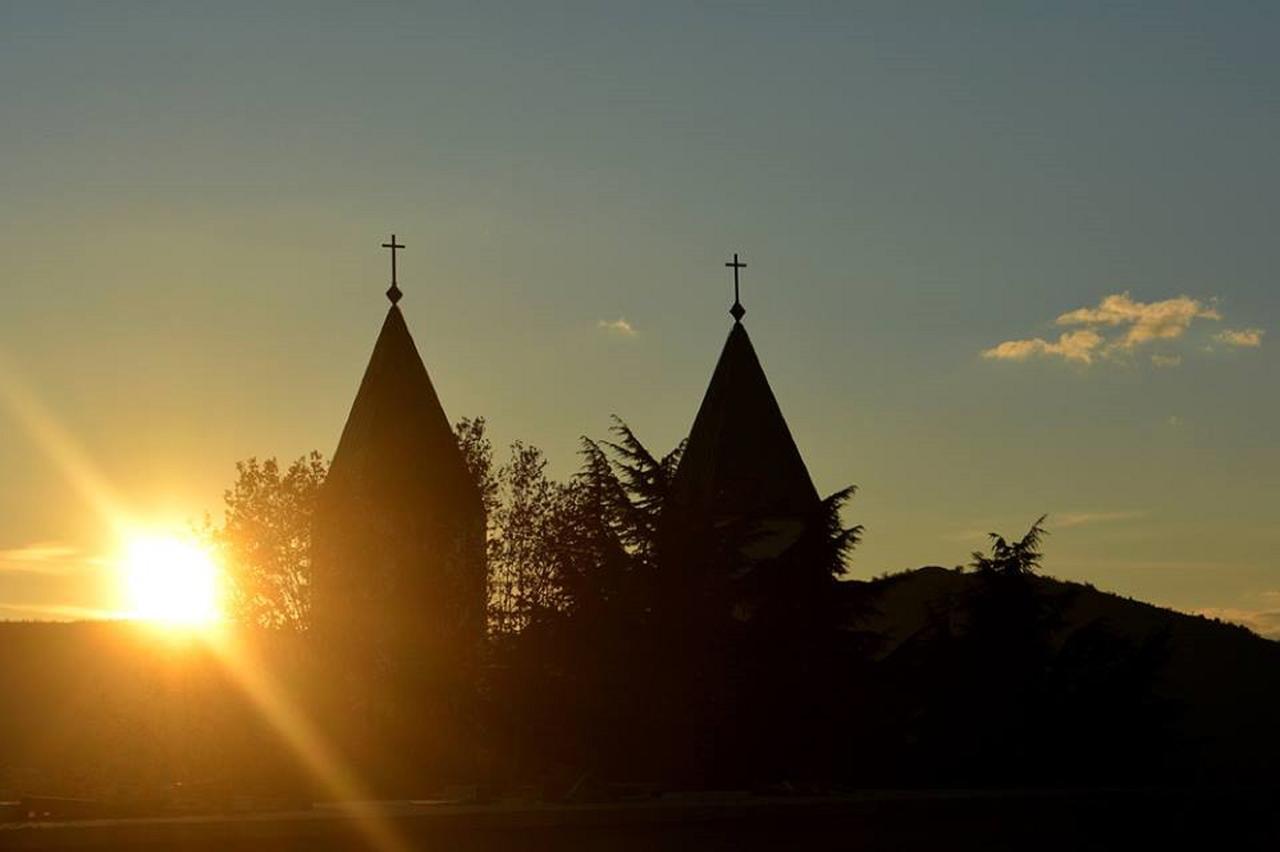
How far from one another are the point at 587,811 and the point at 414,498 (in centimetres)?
3407

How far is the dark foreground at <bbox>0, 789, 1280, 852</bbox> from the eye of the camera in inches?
391

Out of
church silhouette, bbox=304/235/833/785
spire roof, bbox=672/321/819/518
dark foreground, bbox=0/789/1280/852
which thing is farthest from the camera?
spire roof, bbox=672/321/819/518

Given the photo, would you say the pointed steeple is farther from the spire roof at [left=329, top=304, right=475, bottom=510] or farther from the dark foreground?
the dark foreground

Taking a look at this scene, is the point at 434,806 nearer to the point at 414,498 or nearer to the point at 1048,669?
the point at 1048,669

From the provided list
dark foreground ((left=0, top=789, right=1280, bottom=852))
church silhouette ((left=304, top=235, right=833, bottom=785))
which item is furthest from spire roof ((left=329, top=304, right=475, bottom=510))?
dark foreground ((left=0, top=789, right=1280, bottom=852))

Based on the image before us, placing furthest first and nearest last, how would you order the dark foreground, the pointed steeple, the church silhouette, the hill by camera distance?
the pointed steeple < the church silhouette < the hill < the dark foreground

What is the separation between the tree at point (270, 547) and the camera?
38438mm

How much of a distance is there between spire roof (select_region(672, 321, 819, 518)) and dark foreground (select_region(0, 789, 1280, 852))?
2997 cm

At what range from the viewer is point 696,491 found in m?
30.3

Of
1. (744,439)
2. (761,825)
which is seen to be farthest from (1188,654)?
(761,825)

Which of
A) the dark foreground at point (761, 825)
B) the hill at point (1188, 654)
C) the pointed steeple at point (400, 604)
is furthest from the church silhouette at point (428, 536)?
the dark foreground at point (761, 825)

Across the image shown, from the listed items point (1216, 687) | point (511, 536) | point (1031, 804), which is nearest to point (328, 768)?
point (511, 536)

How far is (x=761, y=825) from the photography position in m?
11.6

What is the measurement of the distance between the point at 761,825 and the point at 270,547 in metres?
28.9
